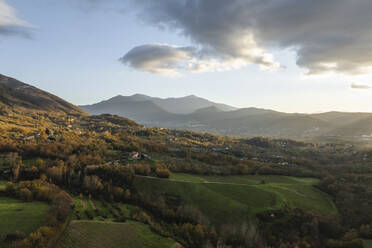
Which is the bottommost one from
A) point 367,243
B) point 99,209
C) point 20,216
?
point 367,243

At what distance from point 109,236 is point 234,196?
72.7m

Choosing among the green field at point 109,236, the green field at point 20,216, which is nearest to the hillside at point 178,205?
the green field at point 109,236

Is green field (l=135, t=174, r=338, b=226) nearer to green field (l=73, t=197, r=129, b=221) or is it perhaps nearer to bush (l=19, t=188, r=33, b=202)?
green field (l=73, t=197, r=129, b=221)

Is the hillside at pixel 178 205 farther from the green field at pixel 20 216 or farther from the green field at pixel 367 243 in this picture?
the green field at pixel 367 243

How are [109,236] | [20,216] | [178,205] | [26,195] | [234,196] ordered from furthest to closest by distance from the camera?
[234,196] → [178,205] → [26,195] → [20,216] → [109,236]

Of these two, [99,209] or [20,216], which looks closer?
[20,216]

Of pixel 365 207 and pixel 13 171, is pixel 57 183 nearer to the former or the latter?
pixel 13 171

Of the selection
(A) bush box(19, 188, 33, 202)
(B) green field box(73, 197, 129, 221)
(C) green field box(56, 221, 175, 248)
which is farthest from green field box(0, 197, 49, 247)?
(C) green field box(56, 221, 175, 248)

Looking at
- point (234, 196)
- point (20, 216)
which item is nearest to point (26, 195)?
point (20, 216)

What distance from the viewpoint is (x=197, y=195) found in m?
122

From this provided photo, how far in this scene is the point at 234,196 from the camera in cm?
12169

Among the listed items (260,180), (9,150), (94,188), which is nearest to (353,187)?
(260,180)

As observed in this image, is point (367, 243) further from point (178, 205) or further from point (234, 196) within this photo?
point (178, 205)

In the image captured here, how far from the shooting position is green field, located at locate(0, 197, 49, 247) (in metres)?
65.4
